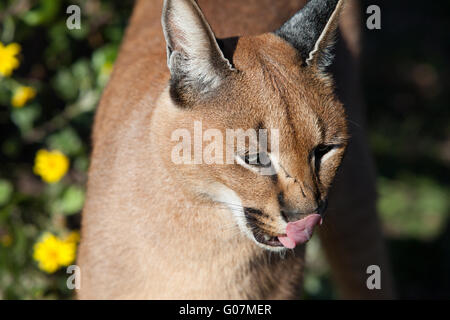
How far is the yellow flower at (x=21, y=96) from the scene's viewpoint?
4086mm

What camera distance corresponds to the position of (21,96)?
409 cm

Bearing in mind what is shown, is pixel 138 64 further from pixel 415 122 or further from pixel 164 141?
pixel 415 122

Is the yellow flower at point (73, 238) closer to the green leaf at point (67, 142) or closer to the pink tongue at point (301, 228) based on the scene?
the green leaf at point (67, 142)

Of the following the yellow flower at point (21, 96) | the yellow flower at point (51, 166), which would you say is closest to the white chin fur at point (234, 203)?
the yellow flower at point (51, 166)

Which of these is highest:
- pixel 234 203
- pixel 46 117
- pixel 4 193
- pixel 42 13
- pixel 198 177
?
pixel 42 13

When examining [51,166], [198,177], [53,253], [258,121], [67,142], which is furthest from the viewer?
[67,142]

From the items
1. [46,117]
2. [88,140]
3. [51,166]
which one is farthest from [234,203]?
[46,117]

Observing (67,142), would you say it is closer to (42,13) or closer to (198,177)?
(42,13)

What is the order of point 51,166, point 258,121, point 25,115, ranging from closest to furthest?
point 258,121, point 51,166, point 25,115

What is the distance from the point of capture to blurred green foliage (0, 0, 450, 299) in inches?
162

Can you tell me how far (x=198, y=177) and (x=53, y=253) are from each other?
1514 millimetres

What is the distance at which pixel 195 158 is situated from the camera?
2.65 meters

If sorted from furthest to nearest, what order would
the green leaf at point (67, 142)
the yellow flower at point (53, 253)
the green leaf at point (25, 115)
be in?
the green leaf at point (67, 142)
the green leaf at point (25, 115)
the yellow flower at point (53, 253)
